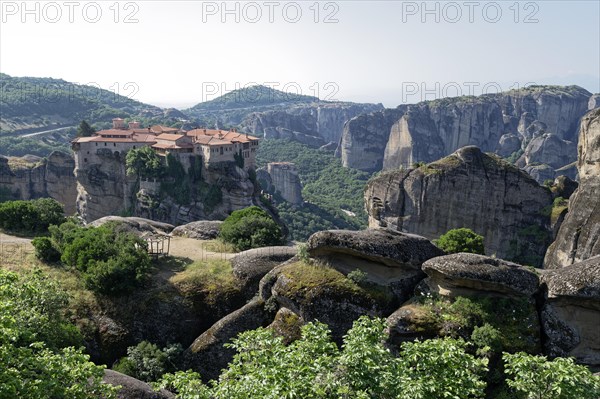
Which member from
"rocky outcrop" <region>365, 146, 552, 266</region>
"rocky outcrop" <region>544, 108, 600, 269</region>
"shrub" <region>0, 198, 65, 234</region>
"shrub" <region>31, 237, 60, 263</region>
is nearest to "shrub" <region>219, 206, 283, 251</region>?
"shrub" <region>31, 237, 60, 263</region>

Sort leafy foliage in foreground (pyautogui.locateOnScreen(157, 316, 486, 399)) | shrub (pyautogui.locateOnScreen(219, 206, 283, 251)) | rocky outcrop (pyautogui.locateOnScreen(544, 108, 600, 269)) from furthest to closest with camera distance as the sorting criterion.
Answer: rocky outcrop (pyautogui.locateOnScreen(544, 108, 600, 269))
shrub (pyautogui.locateOnScreen(219, 206, 283, 251))
leafy foliage in foreground (pyautogui.locateOnScreen(157, 316, 486, 399))

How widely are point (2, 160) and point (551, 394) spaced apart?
311ft

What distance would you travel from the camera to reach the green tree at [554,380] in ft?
41.8

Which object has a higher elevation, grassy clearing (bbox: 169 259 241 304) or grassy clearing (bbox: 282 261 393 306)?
grassy clearing (bbox: 282 261 393 306)

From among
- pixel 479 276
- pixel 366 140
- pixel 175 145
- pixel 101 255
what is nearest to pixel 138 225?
pixel 101 255

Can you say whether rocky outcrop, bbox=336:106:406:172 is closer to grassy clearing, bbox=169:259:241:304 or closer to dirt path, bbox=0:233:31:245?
dirt path, bbox=0:233:31:245

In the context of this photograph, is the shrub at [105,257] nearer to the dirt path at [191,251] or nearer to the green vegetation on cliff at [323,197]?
the dirt path at [191,251]

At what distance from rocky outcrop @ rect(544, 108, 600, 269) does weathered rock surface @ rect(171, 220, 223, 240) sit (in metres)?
29.4

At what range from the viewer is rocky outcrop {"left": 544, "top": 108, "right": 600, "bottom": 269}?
37.9 m

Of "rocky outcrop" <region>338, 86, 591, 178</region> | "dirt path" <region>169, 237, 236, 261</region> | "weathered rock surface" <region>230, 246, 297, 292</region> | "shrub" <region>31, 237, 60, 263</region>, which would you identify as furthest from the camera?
"rocky outcrop" <region>338, 86, 591, 178</region>

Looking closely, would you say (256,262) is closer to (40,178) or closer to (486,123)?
(40,178)

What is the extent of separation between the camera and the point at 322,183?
171750mm

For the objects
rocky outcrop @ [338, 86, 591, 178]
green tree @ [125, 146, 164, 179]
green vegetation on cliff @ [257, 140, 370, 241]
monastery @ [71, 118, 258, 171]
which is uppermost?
rocky outcrop @ [338, 86, 591, 178]

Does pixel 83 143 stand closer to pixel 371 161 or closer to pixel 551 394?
pixel 551 394
